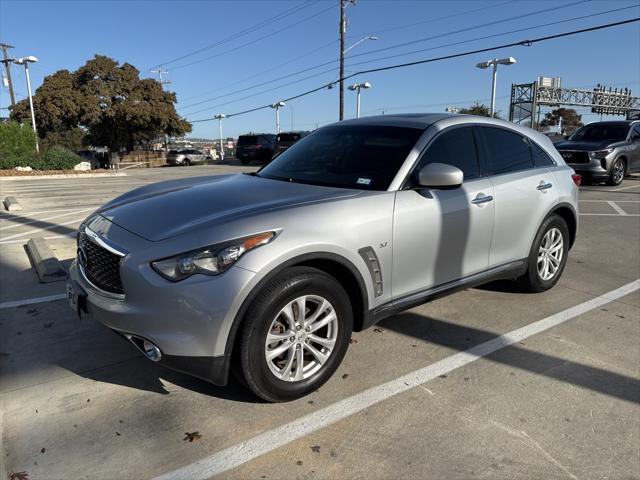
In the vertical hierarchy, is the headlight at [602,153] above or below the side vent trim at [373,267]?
above

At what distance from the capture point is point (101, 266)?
9.53ft

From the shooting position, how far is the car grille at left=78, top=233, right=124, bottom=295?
2.77 meters

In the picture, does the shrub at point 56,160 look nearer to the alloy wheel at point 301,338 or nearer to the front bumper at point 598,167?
the front bumper at point 598,167

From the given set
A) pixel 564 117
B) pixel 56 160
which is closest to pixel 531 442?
pixel 56 160

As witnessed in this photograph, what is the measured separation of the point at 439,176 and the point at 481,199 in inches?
28.2

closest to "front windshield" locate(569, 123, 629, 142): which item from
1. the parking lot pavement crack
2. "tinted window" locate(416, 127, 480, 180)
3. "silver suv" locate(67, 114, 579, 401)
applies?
"silver suv" locate(67, 114, 579, 401)

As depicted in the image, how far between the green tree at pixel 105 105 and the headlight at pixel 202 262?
40.6 m

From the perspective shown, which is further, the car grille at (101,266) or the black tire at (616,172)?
the black tire at (616,172)

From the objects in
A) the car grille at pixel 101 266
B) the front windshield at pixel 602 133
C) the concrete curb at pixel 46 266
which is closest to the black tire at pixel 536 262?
the car grille at pixel 101 266

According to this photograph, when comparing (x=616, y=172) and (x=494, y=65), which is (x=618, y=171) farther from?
(x=494, y=65)

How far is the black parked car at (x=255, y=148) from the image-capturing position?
2862cm

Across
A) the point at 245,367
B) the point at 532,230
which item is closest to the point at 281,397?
the point at 245,367

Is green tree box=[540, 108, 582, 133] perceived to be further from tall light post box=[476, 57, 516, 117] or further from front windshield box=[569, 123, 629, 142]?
front windshield box=[569, 123, 629, 142]

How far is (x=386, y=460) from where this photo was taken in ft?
8.09
